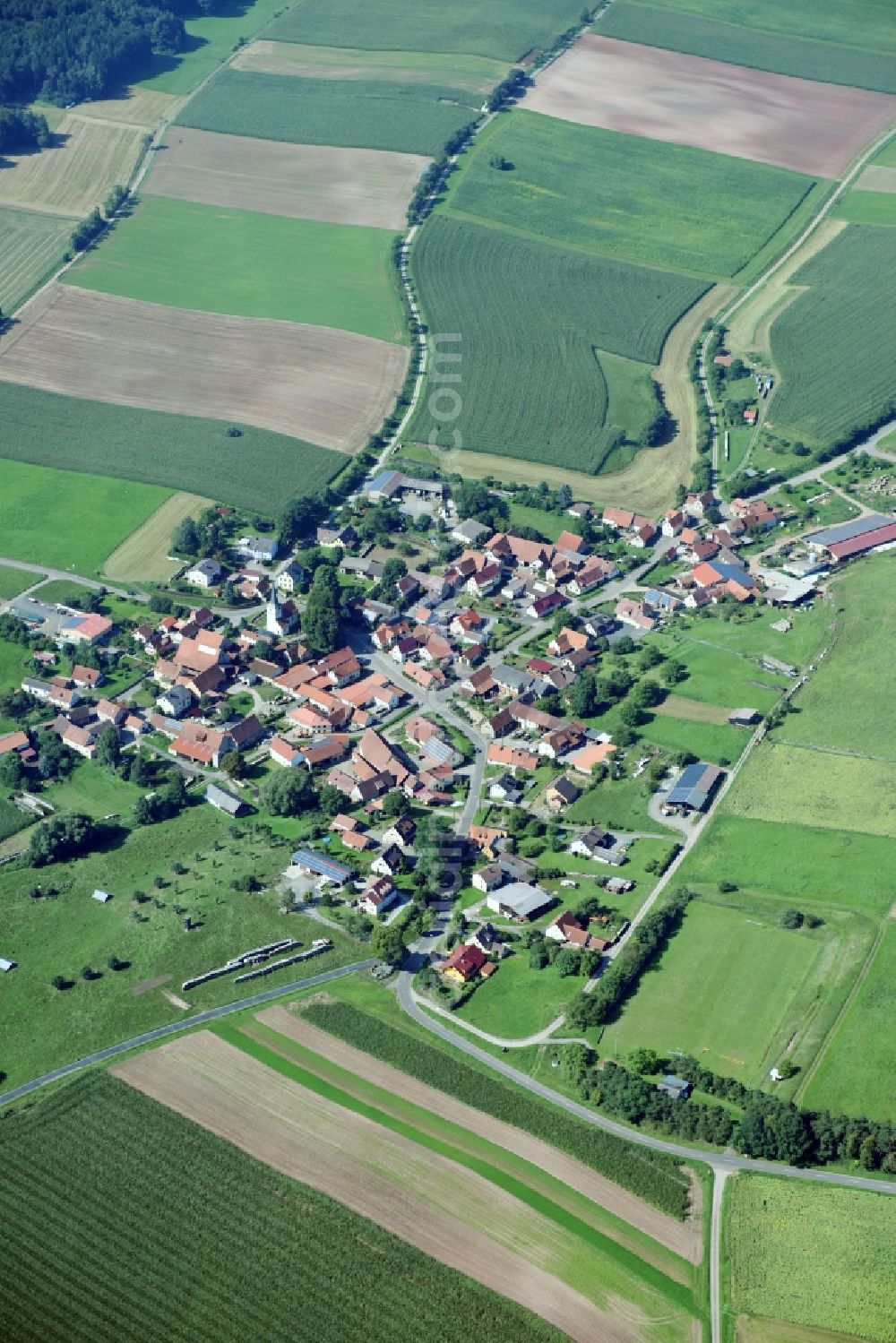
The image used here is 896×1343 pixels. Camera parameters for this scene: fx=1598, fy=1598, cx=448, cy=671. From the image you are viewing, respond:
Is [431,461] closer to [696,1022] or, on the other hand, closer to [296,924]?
[296,924]

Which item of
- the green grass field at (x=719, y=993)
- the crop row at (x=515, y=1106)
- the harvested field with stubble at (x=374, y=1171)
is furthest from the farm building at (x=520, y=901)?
the harvested field with stubble at (x=374, y=1171)

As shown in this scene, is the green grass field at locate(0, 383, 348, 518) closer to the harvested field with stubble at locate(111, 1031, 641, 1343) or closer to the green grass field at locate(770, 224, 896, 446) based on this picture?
the green grass field at locate(770, 224, 896, 446)

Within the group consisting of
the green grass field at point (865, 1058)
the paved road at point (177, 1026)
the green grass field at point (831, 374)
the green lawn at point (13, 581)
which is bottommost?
the paved road at point (177, 1026)

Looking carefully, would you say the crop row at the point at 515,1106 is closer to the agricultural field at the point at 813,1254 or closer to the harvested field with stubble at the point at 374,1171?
the agricultural field at the point at 813,1254

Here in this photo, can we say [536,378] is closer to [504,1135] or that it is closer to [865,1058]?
[865,1058]

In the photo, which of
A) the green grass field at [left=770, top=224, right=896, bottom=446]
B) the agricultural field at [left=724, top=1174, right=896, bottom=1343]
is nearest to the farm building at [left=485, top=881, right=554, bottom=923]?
the agricultural field at [left=724, top=1174, right=896, bottom=1343]

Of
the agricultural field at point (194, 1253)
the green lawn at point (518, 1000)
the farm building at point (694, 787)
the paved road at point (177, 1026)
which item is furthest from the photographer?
the farm building at point (694, 787)
